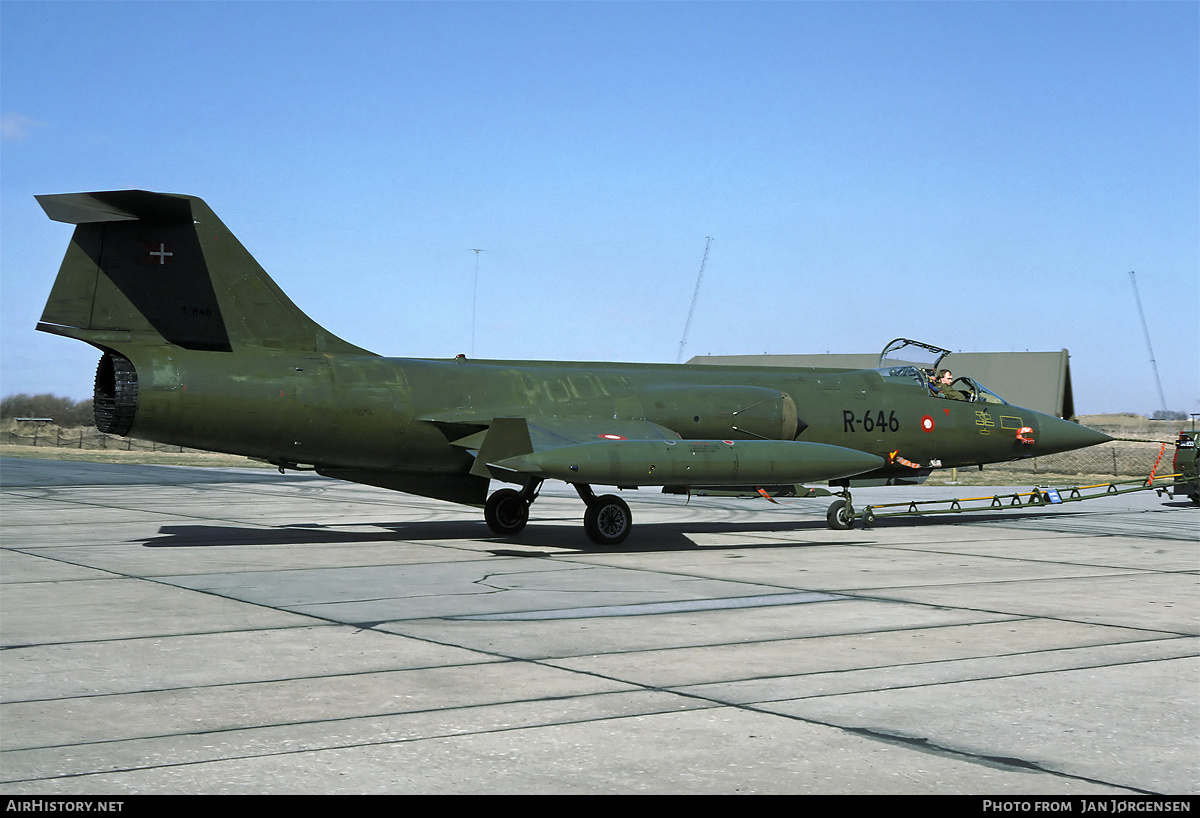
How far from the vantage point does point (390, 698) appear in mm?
6582

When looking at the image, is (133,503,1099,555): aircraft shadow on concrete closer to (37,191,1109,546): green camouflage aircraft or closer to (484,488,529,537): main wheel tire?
(484,488,529,537): main wheel tire

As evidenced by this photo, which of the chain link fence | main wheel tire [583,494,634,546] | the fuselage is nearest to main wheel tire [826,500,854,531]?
the fuselage

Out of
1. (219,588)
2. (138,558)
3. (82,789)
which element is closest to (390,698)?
(82,789)

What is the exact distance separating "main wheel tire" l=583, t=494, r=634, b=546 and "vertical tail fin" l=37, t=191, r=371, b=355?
4.94 meters

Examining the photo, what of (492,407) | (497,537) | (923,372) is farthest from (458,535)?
(923,372)

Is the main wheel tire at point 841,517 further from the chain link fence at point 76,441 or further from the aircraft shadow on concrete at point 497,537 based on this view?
the chain link fence at point 76,441

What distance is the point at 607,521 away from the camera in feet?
51.6

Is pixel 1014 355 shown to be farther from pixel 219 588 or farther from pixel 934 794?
pixel 934 794

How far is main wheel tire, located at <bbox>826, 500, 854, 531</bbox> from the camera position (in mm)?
18438

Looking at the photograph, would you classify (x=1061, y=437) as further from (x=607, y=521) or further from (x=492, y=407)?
(x=492, y=407)

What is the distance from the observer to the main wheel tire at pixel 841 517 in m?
18.4

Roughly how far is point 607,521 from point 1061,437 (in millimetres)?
9488

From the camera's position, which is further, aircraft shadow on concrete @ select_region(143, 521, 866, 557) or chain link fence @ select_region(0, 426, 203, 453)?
chain link fence @ select_region(0, 426, 203, 453)

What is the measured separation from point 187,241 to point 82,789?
35.9 ft
